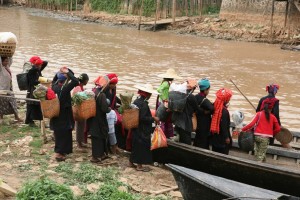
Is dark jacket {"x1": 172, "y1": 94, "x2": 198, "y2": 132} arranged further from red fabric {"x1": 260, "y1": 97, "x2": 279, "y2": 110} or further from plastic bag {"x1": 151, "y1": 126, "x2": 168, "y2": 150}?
red fabric {"x1": 260, "y1": 97, "x2": 279, "y2": 110}

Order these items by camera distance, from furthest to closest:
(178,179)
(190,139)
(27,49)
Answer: (27,49) → (190,139) → (178,179)

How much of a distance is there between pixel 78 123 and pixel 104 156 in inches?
31.3

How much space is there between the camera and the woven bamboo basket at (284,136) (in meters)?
7.27

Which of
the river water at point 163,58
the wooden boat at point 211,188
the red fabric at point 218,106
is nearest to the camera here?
the wooden boat at point 211,188

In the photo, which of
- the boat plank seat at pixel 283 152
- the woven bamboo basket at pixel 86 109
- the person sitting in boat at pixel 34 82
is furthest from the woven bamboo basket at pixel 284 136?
the person sitting in boat at pixel 34 82

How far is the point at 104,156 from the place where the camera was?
6.92 m

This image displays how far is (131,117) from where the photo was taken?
6516 mm

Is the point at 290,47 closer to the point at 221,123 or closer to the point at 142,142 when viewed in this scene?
the point at 221,123

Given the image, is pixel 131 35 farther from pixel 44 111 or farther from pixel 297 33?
pixel 44 111

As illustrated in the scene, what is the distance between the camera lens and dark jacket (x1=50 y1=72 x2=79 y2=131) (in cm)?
668

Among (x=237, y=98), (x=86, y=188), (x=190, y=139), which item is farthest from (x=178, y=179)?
(x=237, y=98)

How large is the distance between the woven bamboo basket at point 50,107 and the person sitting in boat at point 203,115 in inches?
81.5

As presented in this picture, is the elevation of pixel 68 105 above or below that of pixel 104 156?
above

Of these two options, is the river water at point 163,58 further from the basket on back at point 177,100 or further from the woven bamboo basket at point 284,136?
the basket on back at point 177,100
